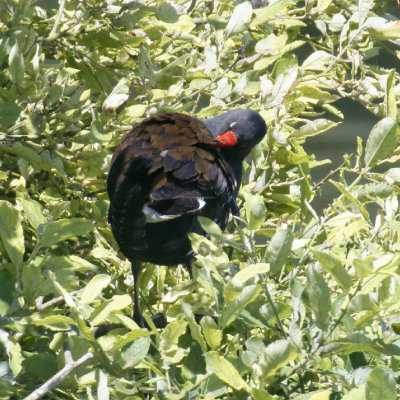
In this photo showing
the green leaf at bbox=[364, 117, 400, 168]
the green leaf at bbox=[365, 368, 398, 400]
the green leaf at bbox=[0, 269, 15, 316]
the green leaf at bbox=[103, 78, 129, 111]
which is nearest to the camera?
the green leaf at bbox=[365, 368, 398, 400]

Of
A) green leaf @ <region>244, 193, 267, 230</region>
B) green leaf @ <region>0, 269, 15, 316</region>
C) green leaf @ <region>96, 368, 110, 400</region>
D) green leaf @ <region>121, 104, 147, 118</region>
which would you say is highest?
green leaf @ <region>244, 193, 267, 230</region>

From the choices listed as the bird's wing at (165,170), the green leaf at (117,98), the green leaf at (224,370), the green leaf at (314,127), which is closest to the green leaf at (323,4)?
the green leaf at (314,127)

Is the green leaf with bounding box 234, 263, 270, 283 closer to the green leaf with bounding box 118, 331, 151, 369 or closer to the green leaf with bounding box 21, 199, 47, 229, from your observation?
the green leaf with bounding box 118, 331, 151, 369

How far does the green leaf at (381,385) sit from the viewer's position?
2.15 feet

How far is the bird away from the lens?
1.32 meters

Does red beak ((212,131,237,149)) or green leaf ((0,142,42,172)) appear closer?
green leaf ((0,142,42,172))

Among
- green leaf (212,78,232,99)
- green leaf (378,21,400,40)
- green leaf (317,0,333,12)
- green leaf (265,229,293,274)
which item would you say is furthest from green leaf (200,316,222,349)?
green leaf (317,0,333,12)

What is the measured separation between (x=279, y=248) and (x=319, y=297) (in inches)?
4.0

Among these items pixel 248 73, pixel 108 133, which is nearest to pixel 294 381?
pixel 108 133

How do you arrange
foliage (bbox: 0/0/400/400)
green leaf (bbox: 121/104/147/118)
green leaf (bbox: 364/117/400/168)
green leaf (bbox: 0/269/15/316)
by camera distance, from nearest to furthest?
foliage (bbox: 0/0/400/400) → green leaf (bbox: 0/269/15/316) → green leaf (bbox: 364/117/400/168) → green leaf (bbox: 121/104/147/118)

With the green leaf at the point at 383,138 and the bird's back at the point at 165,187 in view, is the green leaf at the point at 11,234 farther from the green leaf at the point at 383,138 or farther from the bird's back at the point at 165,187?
the green leaf at the point at 383,138

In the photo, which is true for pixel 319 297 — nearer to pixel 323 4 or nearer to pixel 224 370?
pixel 224 370

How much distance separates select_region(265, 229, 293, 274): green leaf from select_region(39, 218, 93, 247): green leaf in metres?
0.27

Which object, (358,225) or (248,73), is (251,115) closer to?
(248,73)
